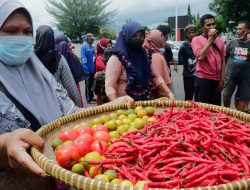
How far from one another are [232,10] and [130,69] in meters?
30.5

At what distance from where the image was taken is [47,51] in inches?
174

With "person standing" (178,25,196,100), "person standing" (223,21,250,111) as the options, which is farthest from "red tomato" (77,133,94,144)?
"person standing" (178,25,196,100)

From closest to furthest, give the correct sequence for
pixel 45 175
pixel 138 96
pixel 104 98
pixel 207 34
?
1. pixel 45 175
2. pixel 138 96
3. pixel 104 98
4. pixel 207 34

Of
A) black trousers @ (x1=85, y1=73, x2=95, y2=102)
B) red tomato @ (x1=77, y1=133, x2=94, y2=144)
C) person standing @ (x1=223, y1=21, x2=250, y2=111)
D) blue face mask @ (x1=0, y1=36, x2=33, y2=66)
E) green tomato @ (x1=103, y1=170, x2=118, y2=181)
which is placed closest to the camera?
green tomato @ (x1=103, y1=170, x2=118, y2=181)

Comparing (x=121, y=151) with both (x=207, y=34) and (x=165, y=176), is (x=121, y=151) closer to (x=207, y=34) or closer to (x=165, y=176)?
(x=165, y=176)

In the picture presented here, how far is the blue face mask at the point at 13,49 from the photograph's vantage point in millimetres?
2266

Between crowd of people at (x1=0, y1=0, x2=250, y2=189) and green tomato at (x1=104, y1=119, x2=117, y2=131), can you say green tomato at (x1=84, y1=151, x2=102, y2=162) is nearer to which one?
crowd of people at (x1=0, y1=0, x2=250, y2=189)

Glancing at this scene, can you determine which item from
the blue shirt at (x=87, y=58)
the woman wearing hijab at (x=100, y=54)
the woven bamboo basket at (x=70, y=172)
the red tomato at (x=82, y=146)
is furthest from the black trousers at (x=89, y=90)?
the red tomato at (x=82, y=146)

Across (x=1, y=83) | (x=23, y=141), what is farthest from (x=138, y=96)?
(x=23, y=141)

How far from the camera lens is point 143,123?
2.50 m

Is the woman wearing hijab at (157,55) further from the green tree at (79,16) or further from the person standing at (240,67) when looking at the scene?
the green tree at (79,16)

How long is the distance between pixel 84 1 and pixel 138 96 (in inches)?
2205

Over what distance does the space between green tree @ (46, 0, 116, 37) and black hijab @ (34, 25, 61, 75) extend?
51.8 metres

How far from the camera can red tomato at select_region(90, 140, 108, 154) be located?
2.06 metres
